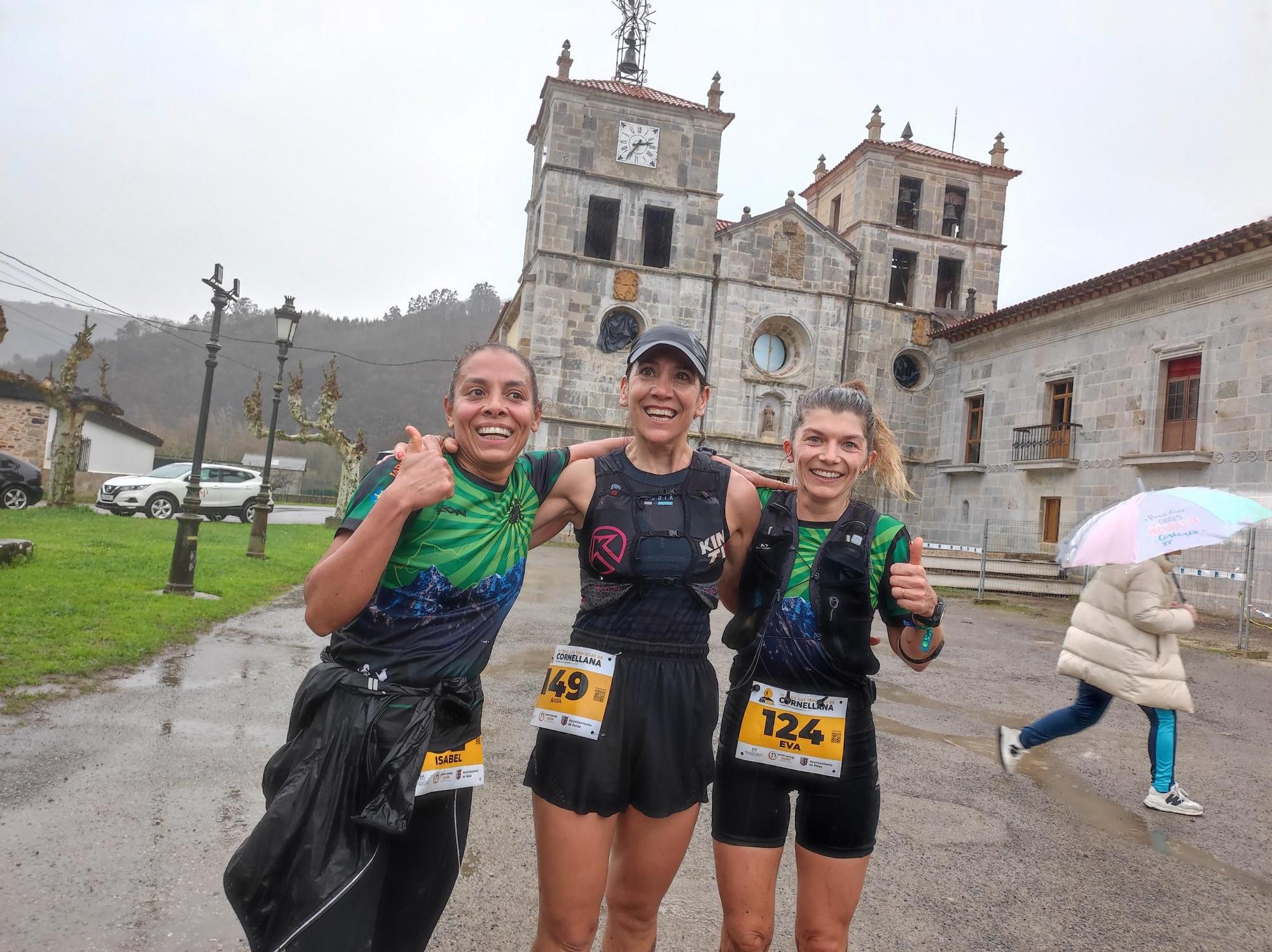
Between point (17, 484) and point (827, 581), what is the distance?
24.3m

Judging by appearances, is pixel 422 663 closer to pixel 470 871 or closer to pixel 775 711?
pixel 775 711

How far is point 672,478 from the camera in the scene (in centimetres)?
269

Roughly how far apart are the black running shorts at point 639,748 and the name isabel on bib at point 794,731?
157 mm

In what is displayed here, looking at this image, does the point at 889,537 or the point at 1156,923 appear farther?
the point at 1156,923

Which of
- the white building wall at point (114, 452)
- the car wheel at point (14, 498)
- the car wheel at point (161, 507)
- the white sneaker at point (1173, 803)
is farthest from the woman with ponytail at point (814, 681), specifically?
the white building wall at point (114, 452)

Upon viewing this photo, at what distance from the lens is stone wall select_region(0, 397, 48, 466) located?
30.5 metres

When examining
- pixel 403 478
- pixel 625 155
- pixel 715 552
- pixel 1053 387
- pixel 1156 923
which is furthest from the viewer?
pixel 625 155

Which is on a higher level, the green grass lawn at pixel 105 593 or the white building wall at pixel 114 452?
the white building wall at pixel 114 452

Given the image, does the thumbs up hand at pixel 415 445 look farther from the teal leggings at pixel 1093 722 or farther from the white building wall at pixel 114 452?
the white building wall at pixel 114 452

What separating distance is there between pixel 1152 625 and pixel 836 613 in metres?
3.63

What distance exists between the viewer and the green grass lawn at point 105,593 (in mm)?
6516

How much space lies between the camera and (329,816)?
1.93 m

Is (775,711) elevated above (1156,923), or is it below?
above

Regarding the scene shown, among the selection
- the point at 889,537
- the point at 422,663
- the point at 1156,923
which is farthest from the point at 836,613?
the point at 1156,923
